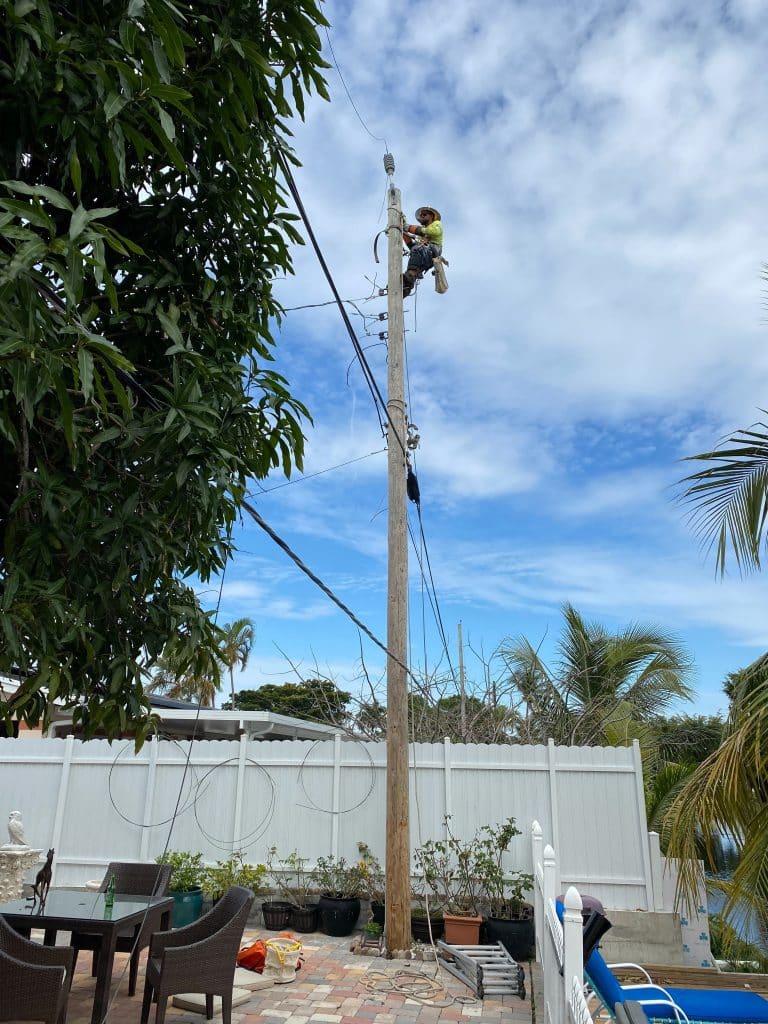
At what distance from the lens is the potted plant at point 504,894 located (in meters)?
6.95

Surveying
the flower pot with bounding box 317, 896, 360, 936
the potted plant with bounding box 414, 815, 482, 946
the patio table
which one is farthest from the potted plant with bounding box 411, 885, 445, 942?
the patio table

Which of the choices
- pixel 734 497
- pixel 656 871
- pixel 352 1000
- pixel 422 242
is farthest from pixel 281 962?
pixel 422 242

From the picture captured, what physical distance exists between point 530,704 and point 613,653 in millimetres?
2432

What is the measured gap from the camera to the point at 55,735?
13398 millimetres

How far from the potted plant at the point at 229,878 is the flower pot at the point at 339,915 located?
0.84 m

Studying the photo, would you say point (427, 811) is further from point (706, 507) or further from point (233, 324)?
point (233, 324)

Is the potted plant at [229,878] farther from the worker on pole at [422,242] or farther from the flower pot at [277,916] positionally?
the worker on pole at [422,242]

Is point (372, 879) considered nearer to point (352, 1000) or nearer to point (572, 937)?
point (352, 1000)

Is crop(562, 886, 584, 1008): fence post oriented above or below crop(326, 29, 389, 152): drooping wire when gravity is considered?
below

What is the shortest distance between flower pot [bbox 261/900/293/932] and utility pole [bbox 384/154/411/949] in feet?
5.05

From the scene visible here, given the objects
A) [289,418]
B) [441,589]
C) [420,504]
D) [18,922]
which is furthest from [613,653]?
[289,418]

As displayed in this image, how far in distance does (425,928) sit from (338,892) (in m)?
1.09

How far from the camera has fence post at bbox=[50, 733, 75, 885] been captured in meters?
9.00

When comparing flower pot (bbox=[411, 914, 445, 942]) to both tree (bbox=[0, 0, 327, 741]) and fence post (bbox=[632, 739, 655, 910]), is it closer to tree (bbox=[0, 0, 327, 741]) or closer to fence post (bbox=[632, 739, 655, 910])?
fence post (bbox=[632, 739, 655, 910])
